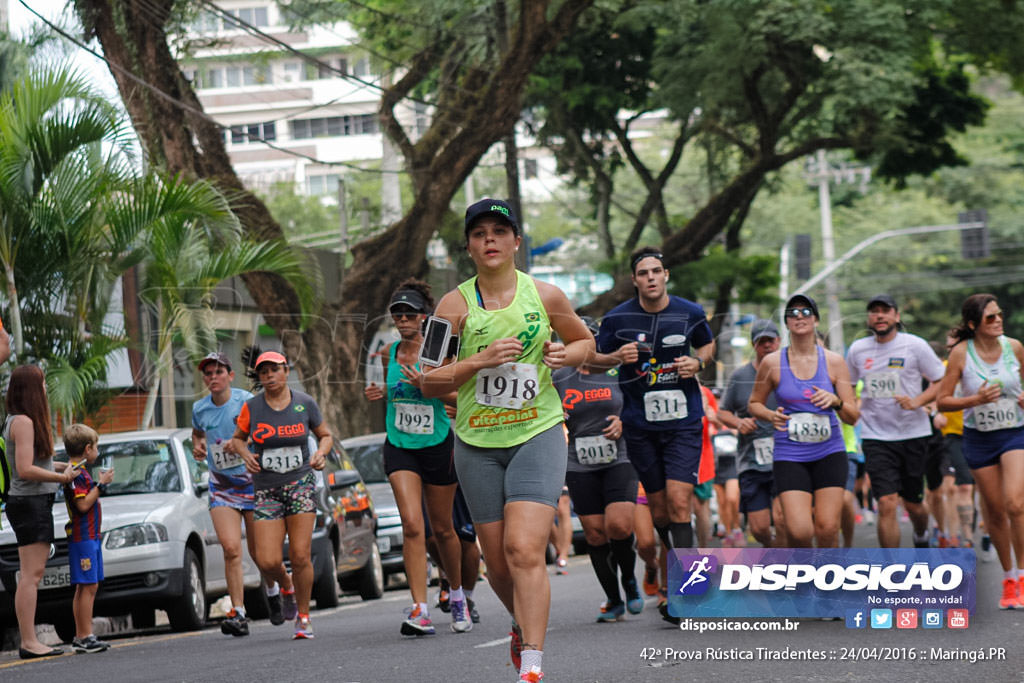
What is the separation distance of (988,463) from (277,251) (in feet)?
29.1

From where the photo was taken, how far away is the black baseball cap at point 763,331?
43.3 feet

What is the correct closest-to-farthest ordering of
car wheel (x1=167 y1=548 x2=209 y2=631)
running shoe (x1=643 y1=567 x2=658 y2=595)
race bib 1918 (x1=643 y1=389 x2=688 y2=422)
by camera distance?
race bib 1918 (x1=643 y1=389 x2=688 y2=422) → running shoe (x1=643 y1=567 x2=658 y2=595) → car wheel (x1=167 y1=548 x2=209 y2=631)

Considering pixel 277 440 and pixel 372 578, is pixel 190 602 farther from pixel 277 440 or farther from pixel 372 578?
pixel 372 578

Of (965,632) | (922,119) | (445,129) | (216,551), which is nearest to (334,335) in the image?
(445,129)

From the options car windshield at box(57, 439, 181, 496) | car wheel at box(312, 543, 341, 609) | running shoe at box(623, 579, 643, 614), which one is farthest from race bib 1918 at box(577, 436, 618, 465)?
car wheel at box(312, 543, 341, 609)

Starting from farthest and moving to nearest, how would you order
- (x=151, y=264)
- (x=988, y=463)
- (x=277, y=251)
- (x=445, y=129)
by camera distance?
(x=445, y=129), (x=277, y=251), (x=151, y=264), (x=988, y=463)

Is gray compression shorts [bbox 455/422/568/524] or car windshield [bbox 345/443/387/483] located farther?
car windshield [bbox 345/443/387/483]

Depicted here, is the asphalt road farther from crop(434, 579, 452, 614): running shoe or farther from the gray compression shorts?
the gray compression shorts

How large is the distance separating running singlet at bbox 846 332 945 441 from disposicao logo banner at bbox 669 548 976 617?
2.95m

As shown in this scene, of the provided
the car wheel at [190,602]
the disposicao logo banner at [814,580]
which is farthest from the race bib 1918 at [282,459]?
the disposicao logo banner at [814,580]

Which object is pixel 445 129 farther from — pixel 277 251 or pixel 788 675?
pixel 788 675

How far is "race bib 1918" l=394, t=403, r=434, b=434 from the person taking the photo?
32.0 feet

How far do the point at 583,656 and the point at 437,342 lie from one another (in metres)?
2.35

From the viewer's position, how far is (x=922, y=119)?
25.6 m
